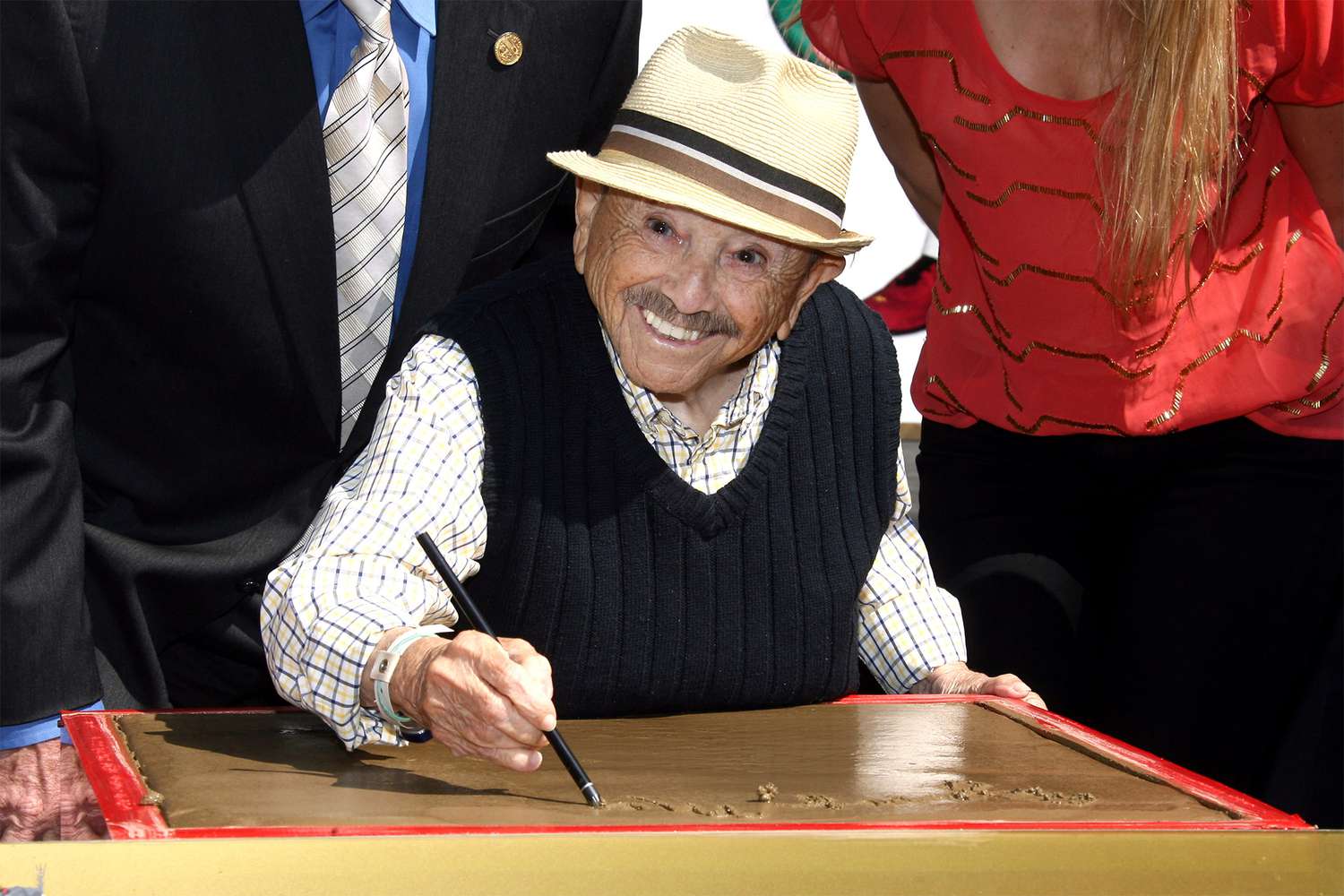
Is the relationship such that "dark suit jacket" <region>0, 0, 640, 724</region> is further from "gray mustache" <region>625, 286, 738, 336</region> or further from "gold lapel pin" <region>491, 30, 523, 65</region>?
"gray mustache" <region>625, 286, 738, 336</region>

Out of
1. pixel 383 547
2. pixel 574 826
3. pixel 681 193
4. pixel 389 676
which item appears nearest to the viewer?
pixel 574 826

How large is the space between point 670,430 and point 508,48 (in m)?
0.54

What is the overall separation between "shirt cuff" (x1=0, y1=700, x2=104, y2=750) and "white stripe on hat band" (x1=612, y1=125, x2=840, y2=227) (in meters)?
0.90

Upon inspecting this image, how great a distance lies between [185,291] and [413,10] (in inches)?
17.2

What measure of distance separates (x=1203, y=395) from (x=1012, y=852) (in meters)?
1.19

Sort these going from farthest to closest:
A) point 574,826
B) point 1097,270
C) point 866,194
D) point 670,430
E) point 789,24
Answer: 1. point 866,194
2. point 789,24
3. point 1097,270
4. point 670,430
5. point 574,826

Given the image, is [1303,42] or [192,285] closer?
[192,285]

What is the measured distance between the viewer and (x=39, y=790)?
177cm

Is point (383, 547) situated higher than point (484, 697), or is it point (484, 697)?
point (383, 547)

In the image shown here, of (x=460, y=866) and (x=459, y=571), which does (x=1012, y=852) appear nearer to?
(x=460, y=866)

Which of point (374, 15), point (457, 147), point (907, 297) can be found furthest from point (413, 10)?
point (907, 297)

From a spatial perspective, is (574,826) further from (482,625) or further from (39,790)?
(39,790)

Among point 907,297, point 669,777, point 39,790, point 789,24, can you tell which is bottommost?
point 39,790

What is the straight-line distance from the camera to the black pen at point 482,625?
128 centimetres
